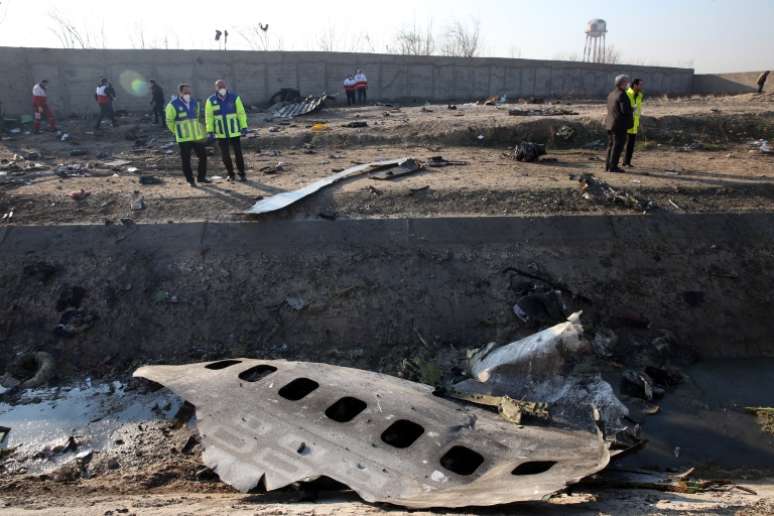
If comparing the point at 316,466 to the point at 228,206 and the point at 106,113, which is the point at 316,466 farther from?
the point at 106,113

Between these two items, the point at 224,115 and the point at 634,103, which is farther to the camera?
the point at 634,103

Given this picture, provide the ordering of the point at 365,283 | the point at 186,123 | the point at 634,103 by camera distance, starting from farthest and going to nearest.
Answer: the point at 634,103, the point at 186,123, the point at 365,283

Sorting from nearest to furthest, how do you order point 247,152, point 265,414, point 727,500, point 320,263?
1. point 727,500
2. point 265,414
3. point 320,263
4. point 247,152

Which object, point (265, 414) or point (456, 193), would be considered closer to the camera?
point (265, 414)

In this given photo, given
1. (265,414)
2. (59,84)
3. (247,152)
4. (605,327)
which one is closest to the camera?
(265,414)

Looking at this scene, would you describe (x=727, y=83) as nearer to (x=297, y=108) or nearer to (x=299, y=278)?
(x=297, y=108)

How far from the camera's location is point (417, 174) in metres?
8.83

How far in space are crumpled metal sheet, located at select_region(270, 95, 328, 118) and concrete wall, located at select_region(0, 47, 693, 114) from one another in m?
3.61

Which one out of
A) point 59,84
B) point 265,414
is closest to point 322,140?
point 265,414

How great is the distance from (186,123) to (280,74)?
15.0m

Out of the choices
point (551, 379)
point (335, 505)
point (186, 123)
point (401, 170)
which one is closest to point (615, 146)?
point (401, 170)

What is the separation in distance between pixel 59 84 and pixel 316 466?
20.0 meters

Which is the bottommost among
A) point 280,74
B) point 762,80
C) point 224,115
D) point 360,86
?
point 224,115

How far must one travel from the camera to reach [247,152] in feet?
39.1
